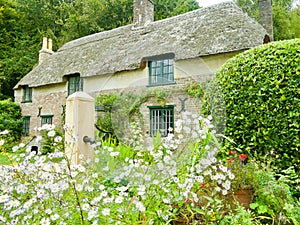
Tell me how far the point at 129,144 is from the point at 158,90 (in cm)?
90

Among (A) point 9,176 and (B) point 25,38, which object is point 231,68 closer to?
(A) point 9,176

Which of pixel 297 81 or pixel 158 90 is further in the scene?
pixel 158 90

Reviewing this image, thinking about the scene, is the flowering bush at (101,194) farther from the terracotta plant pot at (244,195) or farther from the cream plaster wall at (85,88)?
the cream plaster wall at (85,88)

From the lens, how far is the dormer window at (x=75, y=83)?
483 inches

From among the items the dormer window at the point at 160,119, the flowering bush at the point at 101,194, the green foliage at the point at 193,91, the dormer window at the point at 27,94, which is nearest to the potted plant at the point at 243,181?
the flowering bush at the point at 101,194

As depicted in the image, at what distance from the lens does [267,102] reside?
3160 mm

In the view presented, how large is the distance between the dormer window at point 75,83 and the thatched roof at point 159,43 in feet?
1.19

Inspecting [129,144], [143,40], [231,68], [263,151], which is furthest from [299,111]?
[143,40]

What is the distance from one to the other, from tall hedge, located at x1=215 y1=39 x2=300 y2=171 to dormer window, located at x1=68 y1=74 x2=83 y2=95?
9720 mm

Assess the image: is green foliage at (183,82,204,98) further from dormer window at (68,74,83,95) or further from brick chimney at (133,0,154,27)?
brick chimney at (133,0,154,27)

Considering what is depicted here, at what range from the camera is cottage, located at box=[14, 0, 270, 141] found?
6656mm

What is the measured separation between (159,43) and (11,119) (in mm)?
9532

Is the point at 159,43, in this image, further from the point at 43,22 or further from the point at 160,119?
the point at 43,22

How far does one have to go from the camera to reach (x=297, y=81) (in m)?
3.03
